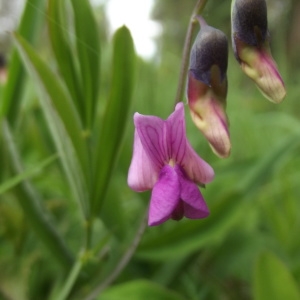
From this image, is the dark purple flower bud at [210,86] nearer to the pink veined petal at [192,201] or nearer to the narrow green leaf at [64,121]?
the pink veined petal at [192,201]

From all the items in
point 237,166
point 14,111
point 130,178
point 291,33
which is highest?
point 130,178

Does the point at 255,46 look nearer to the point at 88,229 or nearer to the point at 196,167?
the point at 196,167

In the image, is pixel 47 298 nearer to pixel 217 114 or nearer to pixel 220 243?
pixel 220 243

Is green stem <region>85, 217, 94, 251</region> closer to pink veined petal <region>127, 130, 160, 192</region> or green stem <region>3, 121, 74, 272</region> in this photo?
green stem <region>3, 121, 74, 272</region>

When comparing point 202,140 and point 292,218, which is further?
point 202,140

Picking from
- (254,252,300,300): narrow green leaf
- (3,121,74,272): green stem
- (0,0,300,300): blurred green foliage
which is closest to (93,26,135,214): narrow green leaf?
(0,0,300,300): blurred green foliage

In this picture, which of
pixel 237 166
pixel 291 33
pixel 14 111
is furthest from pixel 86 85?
pixel 291 33

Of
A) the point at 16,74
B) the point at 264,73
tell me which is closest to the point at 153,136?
the point at 264,73

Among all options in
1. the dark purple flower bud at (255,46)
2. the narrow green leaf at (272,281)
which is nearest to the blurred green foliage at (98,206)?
the narrow green leaf at (272,281)

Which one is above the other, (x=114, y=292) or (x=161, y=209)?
(x=161, y=209)
